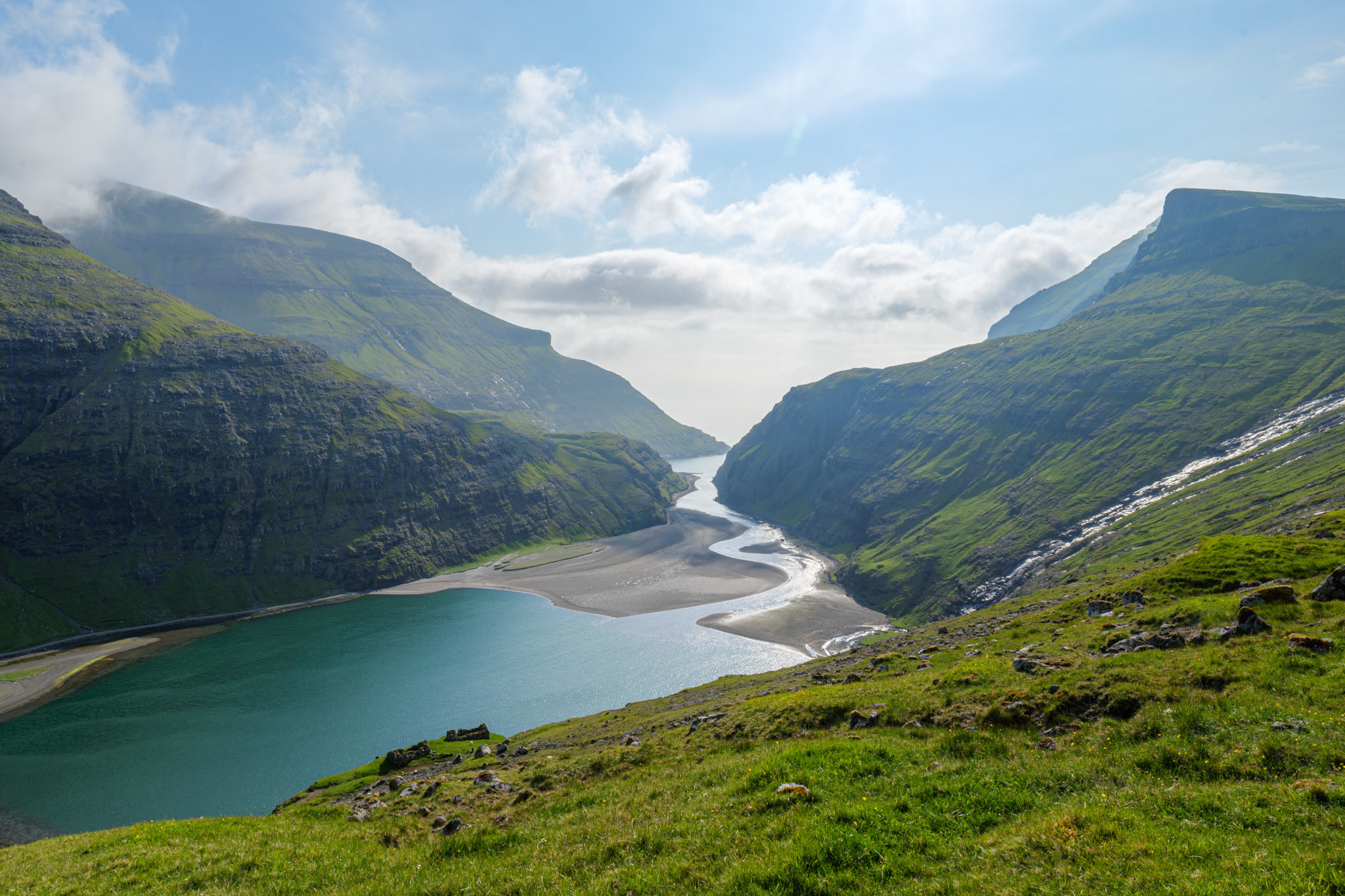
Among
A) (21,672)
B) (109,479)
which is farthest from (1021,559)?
(109,479)

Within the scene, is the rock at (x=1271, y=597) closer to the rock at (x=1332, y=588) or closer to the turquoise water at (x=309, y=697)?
the rock at (x=1332, y=588)

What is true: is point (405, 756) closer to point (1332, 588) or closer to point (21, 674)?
point (1332, 588)

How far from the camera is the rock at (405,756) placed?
49750mm

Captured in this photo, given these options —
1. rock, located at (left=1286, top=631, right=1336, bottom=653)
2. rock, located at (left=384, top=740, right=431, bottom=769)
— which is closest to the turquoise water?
rock, located at (left=384, top=740, right=431, bottom=769)

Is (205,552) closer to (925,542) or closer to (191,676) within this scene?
(191,676)

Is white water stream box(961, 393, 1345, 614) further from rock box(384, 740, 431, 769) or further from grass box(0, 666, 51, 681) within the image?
grass box(0, 666, 51, 681)

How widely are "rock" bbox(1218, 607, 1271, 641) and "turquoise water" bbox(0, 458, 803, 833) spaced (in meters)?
94.8

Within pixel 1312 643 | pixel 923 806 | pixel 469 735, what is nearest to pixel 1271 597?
pixel 1312 643

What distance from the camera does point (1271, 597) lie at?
1004 inches

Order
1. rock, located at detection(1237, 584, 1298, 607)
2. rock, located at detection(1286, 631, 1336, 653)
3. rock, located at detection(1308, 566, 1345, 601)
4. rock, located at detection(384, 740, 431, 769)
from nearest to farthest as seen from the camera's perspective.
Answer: rock, located at detection(1286, 631, 1336, 653), rock, located at detection(1308, 566, 1345, 601), rock, located at detection(1237, 584, 1298, 607), rock, located at detection(384, 740, 431, 769)

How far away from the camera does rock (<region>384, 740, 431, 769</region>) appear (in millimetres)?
49750

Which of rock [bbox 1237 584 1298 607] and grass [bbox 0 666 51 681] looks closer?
rock [bbox 1237 584 1298 607]

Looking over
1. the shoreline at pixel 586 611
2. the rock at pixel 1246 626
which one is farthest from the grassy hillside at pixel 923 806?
the shoreline at pixel 586 611

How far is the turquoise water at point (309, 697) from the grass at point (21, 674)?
17.6 metres
